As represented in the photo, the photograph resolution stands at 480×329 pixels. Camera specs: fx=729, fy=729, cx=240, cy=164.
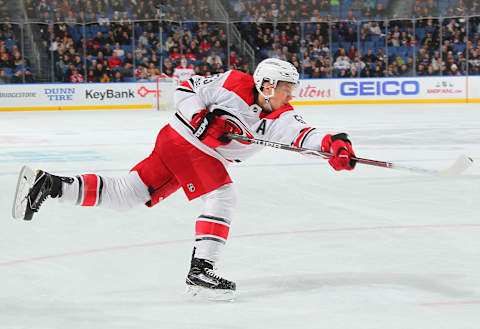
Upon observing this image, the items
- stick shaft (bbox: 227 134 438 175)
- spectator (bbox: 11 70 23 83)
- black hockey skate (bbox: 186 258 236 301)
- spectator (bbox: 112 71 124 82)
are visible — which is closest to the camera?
black hockey skate (bbox: 186 258 236 301)

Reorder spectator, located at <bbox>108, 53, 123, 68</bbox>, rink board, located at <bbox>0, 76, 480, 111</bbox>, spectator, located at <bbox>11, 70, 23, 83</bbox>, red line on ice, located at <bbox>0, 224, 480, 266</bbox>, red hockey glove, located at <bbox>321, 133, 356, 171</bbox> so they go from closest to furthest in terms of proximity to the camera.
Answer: red hockey glove, located at <bbox>321, 133, 356, 171</bbox>
red line on ice, located at <bbox>0, 224, 480, 266</bbox>
spectator, located at <bbox>11, 70, 23, 83</bbox>
rink board, located at <bbox>0, 76, 480, 111</bbox>
spectator, located at <bbox>108, 53, 123, 68</bbox>

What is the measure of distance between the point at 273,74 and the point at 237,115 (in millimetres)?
239

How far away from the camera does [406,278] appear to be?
312cm

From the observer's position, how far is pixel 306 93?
56.3 feet

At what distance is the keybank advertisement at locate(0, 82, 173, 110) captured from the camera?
1609cm

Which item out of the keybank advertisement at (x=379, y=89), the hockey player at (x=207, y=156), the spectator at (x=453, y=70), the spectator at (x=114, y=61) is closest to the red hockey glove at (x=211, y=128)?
the hockey player at (x=207, y=156)

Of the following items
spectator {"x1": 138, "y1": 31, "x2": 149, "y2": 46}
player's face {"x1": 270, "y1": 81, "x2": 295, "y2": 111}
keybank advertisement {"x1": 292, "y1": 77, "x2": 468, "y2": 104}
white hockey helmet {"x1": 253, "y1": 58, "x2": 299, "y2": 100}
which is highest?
white hockey helmet {"x1": 253, "y1": 58, "x2": 299, "y2": 100}

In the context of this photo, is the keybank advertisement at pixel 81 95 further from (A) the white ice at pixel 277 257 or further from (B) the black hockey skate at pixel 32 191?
(B) the black hockey skate at pixel 32 191

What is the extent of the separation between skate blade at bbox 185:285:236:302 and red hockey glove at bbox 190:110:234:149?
2.01 feet

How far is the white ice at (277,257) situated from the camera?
2.65 m

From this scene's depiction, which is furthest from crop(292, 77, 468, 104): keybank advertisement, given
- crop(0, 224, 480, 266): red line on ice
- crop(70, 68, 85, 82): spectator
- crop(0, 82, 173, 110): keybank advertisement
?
crop(0, 224, 480, 266): red line on ice

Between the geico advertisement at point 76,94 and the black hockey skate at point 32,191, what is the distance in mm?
13616

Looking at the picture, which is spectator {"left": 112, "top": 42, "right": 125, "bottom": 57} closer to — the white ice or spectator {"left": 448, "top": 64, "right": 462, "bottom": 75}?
spectator {"left": 448, "top": 64, "right": 462, "bottom": 75}

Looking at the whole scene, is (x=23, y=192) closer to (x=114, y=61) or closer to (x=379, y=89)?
(x=114, y=61)
